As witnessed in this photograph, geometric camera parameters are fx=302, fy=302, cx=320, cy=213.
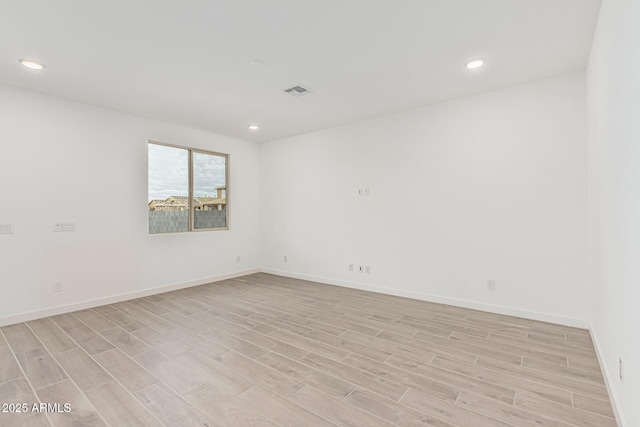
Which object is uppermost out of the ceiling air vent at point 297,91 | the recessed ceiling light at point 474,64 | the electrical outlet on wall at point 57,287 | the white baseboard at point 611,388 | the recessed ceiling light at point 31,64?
the ceiling air vent at point 297,91

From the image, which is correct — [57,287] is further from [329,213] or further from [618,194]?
[618,194]

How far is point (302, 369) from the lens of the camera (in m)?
2.35

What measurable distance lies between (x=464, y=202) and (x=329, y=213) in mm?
2183

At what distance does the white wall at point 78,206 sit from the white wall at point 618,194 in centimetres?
515

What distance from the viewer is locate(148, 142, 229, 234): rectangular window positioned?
473 cm

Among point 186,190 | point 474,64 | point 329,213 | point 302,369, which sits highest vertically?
point 474,64

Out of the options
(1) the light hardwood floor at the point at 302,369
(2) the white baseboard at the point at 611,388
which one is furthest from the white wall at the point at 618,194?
(1) the light hardwood floor at the point at 302,369

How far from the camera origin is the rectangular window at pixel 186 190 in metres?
4.73

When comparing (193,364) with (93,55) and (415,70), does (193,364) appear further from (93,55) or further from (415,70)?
(415,70)

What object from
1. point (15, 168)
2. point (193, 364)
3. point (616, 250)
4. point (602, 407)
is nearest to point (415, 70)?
point (616, 250)

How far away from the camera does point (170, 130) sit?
4.87m

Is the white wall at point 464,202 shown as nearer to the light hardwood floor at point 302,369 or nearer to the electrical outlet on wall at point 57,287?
the light hardwood floor at point 302,369

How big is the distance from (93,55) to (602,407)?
4701 millimetres

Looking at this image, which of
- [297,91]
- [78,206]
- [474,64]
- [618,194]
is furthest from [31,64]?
[618,194]
